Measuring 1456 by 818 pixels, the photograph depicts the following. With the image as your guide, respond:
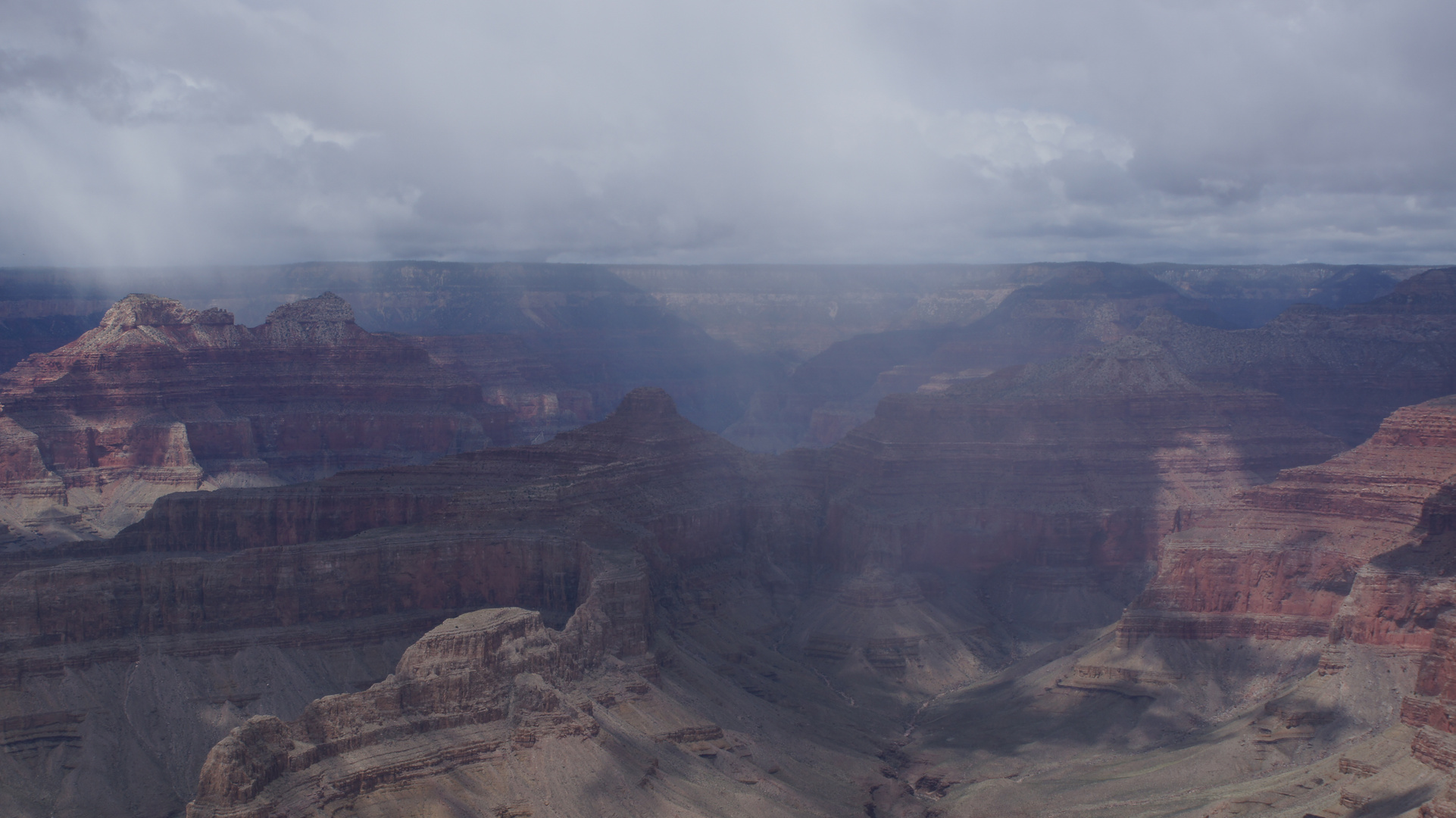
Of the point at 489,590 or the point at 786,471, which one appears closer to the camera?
the point at 489,590

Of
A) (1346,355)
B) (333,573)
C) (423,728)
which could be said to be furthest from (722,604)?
(1346,355)

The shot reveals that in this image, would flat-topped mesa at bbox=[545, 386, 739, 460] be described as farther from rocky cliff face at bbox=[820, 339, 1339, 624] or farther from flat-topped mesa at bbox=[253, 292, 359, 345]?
flat-topped mesa at bbox=[253, 292, 359, 345]

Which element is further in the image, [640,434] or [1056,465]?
[1056,465]

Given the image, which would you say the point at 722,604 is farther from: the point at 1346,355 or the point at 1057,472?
the point at 1346,355

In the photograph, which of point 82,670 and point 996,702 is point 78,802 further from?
point 996,702

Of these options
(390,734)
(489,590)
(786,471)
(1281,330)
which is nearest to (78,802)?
(390,734)

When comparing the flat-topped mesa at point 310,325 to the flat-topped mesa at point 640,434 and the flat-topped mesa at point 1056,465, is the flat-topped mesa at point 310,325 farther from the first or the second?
the flat-topped mesa at point 1056,465
